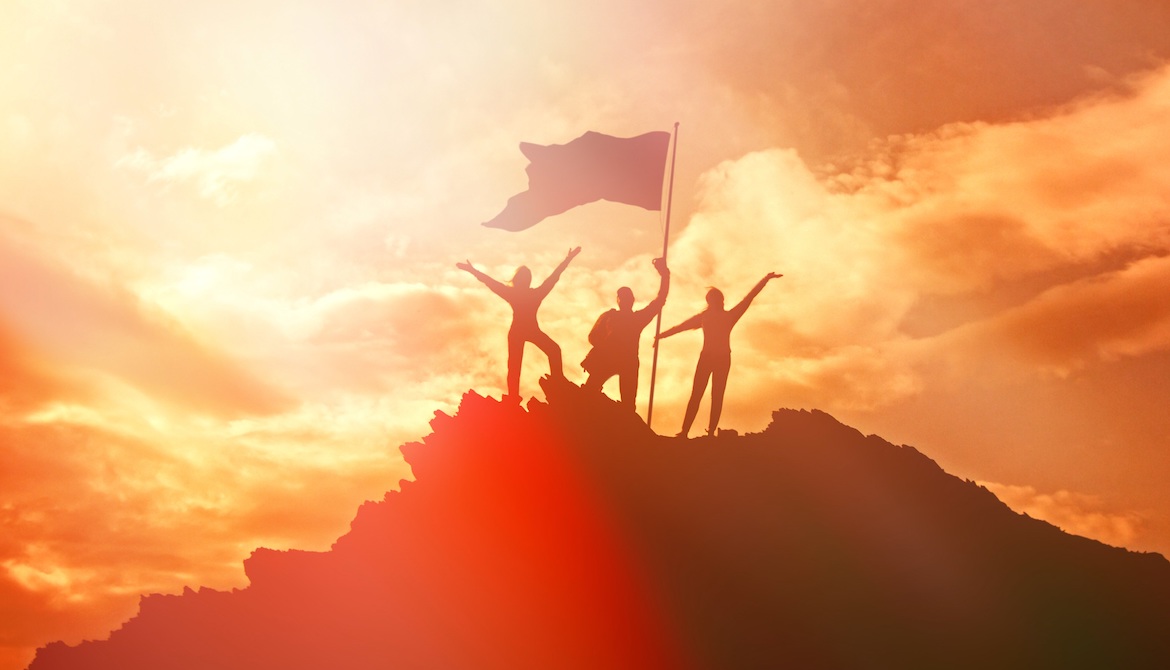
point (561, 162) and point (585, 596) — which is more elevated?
point (561, 162)

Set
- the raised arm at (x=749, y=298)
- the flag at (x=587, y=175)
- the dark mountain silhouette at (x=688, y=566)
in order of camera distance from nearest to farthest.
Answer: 1. the dark mountain silhouette at (x=688, y=566)
2. the raised arm at (x=749, y=298)
3. the flag at (x=587, y=175)

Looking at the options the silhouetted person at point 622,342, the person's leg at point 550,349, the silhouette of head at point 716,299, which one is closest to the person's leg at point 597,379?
the silhouetted person at point 622,342

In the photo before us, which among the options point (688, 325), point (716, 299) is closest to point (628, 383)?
point (688, 325)

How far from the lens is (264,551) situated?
77.3ft

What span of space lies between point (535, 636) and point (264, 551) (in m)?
8.61

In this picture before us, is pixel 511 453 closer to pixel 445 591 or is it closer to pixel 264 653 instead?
pixel 445 591

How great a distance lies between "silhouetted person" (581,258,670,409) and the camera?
20203 mm

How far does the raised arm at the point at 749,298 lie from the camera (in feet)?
65.2

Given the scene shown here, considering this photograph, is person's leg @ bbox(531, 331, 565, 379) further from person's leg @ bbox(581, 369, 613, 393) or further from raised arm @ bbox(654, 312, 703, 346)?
raised arm @ bbox(654, 312, 703, 346)

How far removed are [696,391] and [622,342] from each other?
190 centimetres

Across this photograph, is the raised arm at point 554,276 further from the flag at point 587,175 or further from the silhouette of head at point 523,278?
the flag at point 587,175

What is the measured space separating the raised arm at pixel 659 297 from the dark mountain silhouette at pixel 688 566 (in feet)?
6.75

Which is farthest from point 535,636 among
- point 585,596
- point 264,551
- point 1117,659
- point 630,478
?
point 1117,659

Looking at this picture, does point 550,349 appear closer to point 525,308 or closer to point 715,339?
point 525,308
